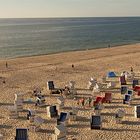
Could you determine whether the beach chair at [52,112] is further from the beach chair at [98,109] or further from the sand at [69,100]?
the beach chair at [98,109]

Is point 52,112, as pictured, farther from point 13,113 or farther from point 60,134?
point 60,134

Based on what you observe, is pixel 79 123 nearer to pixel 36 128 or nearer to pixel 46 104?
pixel 36 128

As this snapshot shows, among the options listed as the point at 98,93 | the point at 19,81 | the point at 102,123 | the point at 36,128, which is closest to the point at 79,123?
the point at 102,123

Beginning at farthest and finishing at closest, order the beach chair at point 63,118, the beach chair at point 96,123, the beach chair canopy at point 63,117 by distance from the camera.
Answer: the beach chair canopy at point 63,117, the beach chair at point 63,118, the beach chair at point 96,123

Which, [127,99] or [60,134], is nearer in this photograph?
[60,134]

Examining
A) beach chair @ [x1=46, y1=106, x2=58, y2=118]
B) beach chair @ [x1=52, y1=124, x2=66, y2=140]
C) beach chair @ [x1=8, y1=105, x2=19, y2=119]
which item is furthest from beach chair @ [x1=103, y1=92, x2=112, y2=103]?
beach chair @ [x1=52, y1=124, x2=66, y2=140]

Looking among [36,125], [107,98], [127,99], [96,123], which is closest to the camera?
[96,123]

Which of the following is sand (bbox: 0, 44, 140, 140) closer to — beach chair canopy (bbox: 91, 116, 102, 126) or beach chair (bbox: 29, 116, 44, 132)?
beach chair (bbox: 29, 116, 44, 132)

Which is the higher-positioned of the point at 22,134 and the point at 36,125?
the point at 36,125

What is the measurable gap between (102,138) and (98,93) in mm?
7609

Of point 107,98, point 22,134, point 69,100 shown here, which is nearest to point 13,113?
point 22,134

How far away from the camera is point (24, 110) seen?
2009 centimetres

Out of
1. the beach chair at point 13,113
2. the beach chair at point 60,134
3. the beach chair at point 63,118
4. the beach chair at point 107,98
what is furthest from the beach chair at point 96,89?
the beach chair at point 60,134

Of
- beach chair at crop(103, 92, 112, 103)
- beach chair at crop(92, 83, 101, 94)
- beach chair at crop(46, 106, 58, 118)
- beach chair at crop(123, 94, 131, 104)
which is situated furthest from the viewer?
beach chair at crop(92, 83, 101, 94)
